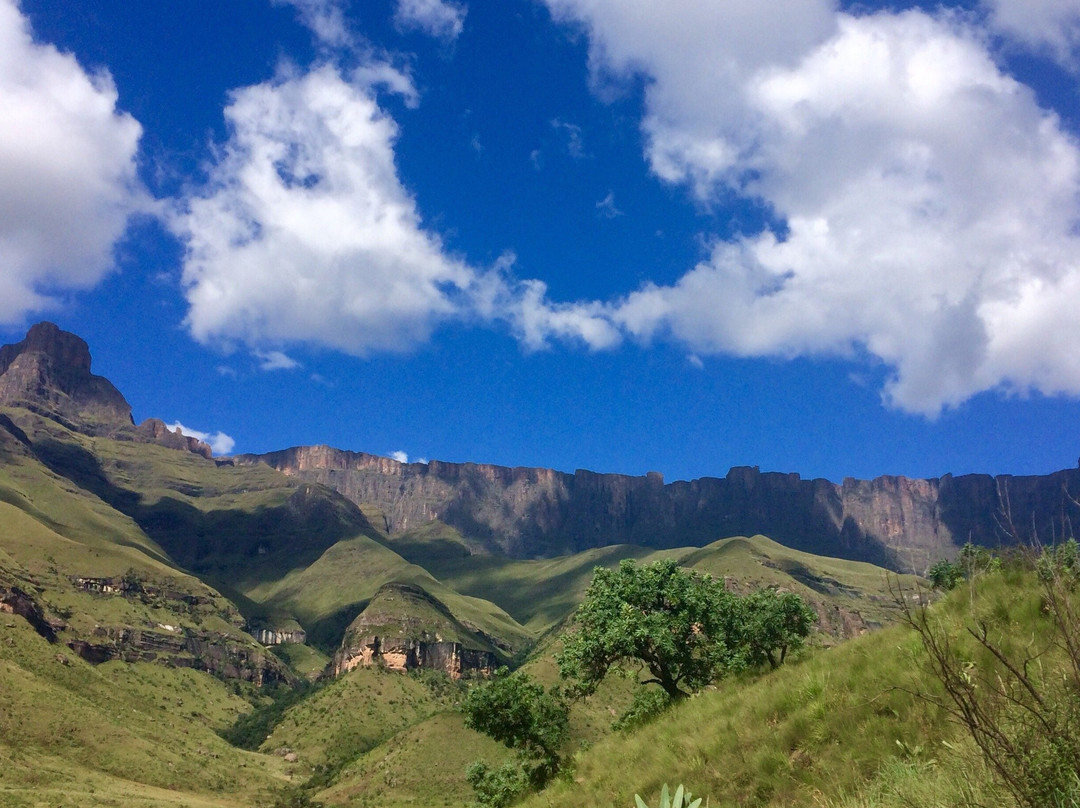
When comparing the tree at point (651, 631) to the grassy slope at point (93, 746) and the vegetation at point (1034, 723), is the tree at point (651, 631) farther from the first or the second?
the grassy slope at point (93, 746)

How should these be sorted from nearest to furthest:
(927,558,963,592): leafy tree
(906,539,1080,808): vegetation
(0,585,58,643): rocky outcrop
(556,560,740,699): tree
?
(906,539,1080,808): vegetation < (927,558,963,592): leafy tree < (556,560,740,699): tree < (0,585,58,643): rocky outcrop

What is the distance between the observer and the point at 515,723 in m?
32.6

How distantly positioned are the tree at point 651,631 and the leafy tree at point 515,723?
4217 millimetres

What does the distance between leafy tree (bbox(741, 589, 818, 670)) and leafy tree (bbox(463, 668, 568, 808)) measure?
9.01 m

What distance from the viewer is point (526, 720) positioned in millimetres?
32438

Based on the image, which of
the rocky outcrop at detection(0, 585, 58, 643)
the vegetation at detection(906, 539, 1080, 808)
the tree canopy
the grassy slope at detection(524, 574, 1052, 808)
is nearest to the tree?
the tree canopy

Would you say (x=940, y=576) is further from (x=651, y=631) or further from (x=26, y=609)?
(x=26, y=609)

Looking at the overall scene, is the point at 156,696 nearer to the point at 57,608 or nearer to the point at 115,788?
the point at 57,608

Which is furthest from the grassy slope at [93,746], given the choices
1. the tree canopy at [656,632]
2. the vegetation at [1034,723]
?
the vegetation at [1034,723]

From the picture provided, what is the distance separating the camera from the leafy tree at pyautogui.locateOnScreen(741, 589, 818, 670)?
1236 inches

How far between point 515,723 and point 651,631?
10405mm

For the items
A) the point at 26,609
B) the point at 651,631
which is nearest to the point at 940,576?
the point at 651,631

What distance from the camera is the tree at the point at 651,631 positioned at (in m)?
26.4

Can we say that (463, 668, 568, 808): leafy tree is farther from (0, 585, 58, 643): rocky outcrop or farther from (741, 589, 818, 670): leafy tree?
(0, 585, 58, 643): rocky outcrop
